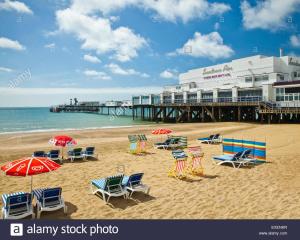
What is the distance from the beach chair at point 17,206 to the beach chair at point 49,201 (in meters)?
0.27

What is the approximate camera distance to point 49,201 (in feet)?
22.3

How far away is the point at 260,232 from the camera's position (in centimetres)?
530

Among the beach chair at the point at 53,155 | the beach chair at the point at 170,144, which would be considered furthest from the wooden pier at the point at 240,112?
the beach chair at the point at 53,155

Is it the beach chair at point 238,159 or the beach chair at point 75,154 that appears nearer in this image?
the beach chair at point 238,159

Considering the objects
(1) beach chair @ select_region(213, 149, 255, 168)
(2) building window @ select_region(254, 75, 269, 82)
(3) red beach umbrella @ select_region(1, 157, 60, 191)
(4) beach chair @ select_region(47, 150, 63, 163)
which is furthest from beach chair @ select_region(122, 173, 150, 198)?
(2) building window @ select_region(254, 75, 269, 82)

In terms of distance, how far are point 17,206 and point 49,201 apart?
0.77 m

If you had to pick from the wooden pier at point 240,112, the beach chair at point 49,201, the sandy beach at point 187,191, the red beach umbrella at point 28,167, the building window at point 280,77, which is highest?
the building window at point 280,77

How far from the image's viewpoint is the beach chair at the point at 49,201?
6.64 meters

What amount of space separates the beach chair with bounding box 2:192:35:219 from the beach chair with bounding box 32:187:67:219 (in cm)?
27

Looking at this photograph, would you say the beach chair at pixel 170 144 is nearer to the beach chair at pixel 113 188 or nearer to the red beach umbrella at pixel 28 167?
the beach chair at pixel 113 188

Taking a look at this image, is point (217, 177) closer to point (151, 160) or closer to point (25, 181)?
point (151, 160)

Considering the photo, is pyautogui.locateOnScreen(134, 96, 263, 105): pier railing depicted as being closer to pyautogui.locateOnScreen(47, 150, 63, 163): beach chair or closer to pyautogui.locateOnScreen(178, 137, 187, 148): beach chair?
pyautogui.locateOnScreen(178, 137, 187, 148): beach chair

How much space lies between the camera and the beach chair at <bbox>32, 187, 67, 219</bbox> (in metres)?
6.64

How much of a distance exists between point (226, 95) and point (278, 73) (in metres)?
8.78
